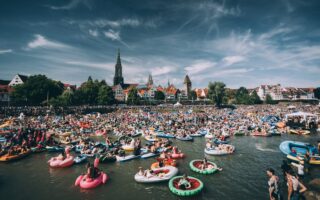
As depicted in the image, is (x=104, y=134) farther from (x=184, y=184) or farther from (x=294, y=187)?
(x=294, y=187)

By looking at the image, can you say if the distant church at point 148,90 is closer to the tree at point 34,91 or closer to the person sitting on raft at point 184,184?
the tree at point 34,91

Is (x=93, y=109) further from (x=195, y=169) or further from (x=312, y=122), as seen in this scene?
(x=312, y=122)

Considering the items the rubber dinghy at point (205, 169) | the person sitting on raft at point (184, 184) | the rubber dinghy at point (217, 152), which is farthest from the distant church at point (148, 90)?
the person sitting on raft at point (184, 184)

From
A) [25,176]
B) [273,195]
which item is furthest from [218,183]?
[25,176]

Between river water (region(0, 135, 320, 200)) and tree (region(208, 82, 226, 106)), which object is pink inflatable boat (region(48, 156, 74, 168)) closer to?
river water (region(0, 135, 320, 200))

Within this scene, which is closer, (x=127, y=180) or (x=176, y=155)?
(x=127, y=180)

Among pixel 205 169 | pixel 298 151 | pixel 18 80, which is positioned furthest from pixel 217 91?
pixel 18 80
